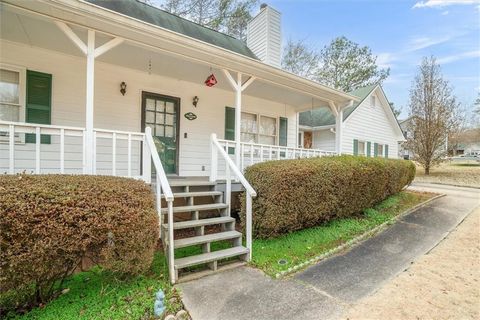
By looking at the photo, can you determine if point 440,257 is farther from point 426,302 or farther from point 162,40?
point 162,40

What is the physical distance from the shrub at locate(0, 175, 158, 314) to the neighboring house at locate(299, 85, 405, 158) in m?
10.9

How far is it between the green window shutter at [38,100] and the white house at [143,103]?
0.02 meters

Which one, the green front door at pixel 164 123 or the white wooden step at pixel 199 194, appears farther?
the green front door at pixel 164 123

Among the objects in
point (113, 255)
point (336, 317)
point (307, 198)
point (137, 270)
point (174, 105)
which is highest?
point (174, 105)

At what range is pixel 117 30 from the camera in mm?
4000

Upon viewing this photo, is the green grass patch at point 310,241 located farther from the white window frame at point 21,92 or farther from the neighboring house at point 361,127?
the neighboring house at point 361,127

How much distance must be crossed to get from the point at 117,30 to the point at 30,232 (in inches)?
122

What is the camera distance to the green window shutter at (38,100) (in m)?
4.89

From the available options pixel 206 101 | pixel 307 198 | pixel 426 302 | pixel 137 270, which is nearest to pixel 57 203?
pixel 137 270

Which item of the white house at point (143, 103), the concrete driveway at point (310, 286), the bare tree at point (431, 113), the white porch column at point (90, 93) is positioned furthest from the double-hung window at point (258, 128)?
the bare tree at point (431, 113)

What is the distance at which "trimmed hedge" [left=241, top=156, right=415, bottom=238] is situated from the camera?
4.46 metres

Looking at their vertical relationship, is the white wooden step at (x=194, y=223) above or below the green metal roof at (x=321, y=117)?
below

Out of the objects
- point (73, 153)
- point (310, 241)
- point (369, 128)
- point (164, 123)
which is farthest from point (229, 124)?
point (369, 128)

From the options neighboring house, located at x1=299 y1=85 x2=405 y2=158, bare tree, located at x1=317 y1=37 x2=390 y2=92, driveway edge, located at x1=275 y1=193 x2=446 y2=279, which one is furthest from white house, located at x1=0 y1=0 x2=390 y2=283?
bare tree, located at x1=317 y1=37 x2=390 y2=92
